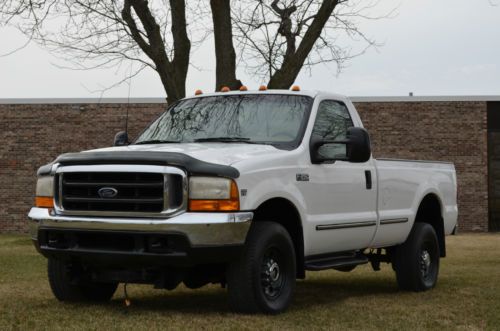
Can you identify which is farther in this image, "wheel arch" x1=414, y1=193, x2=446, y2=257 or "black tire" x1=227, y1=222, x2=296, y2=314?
"wheel arch" x1=414, y1=193, x2=446, y2=257

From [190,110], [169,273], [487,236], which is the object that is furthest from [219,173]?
[487,236]

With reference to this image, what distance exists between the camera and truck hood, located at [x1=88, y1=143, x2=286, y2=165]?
299 inches

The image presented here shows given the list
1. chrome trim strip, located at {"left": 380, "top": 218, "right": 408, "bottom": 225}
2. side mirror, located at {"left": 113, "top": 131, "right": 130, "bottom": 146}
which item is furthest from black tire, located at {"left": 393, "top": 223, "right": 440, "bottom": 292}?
side mirror, located at {"left": 113, "top": 131, "right": 130, "bottom": 146}

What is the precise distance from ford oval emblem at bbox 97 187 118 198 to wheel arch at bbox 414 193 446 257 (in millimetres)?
4802

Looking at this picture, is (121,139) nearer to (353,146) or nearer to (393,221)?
(353,146)

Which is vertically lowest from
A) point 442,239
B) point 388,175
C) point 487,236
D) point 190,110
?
point 487,236

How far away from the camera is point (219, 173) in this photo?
288 inches

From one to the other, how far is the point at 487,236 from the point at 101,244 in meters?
22.5

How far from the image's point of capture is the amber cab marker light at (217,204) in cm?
734

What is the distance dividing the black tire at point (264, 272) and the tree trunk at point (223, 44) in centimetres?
1047

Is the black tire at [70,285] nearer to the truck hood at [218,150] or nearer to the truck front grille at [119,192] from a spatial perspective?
the truck front grille at [119,192]

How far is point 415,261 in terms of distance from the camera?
10781 mm

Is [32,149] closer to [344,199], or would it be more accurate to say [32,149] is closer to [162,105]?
[162,105]

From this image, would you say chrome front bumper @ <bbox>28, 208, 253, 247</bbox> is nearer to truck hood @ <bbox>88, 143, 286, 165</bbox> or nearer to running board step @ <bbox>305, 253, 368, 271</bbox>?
truck hood @ <bbox>88, 143, 286, 165</bbox>
